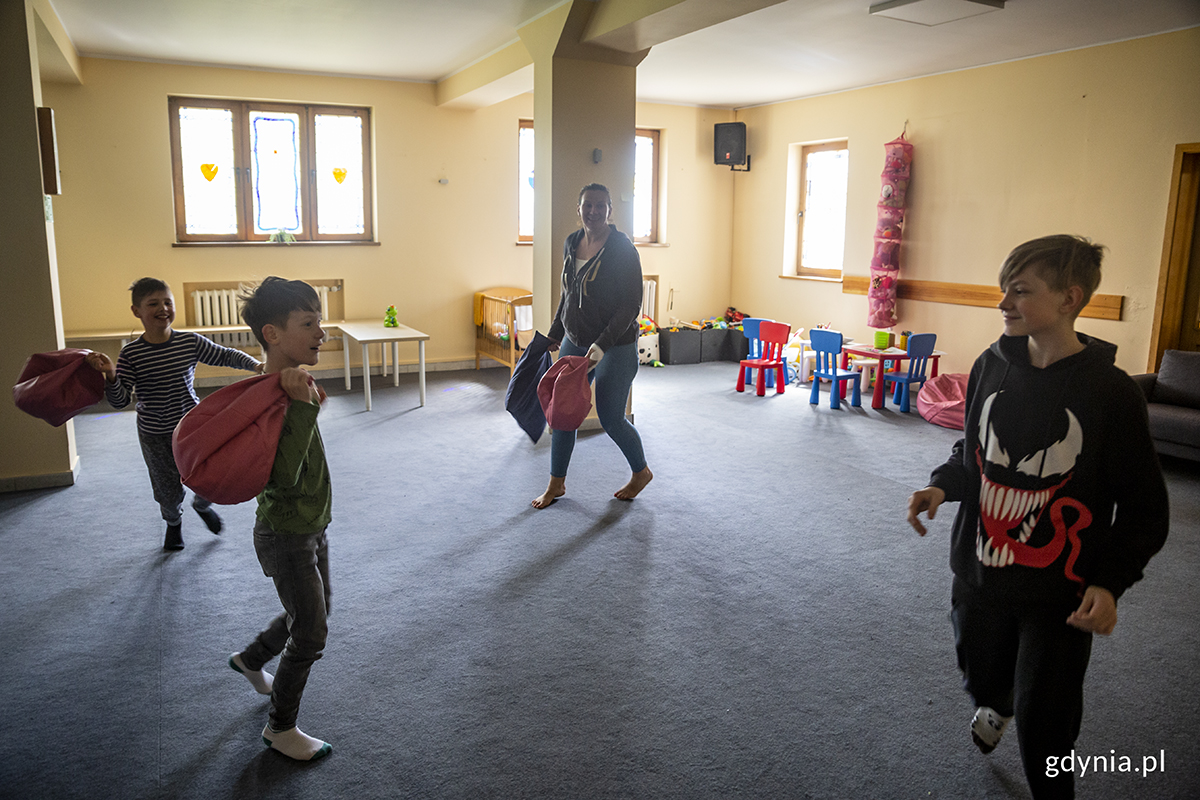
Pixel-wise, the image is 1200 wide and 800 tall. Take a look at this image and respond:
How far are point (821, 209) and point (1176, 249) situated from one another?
355 cm

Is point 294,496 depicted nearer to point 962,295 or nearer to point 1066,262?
point 1066,262

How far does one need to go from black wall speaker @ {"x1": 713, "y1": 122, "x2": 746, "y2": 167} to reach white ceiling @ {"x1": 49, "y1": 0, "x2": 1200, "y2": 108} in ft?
4.39

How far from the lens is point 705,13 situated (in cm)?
426

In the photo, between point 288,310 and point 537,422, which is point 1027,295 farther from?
point 537,422

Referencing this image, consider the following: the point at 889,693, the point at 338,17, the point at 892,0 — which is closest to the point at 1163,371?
the point at 892,0

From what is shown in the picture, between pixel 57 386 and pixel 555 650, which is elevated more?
pixel 57 386

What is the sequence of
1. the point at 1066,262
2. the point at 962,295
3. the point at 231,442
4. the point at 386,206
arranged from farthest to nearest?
the point at 386,206
the point at 962,295
the point at 231,442
the point at 1066,262

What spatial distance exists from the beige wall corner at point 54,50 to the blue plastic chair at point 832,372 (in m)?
5.50

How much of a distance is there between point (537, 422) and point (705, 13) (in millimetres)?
2300

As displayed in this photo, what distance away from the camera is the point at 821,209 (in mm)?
8523

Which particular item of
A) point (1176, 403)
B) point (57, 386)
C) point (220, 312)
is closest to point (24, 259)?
point (57, 386)

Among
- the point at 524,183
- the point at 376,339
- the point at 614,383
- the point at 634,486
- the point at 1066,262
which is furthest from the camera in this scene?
the point at 524,183

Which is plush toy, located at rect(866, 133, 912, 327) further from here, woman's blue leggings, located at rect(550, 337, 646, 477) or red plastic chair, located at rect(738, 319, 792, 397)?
woman's blue leggings, located at rect(550, 337, 646, 477)

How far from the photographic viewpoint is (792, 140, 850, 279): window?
830 centimetres
